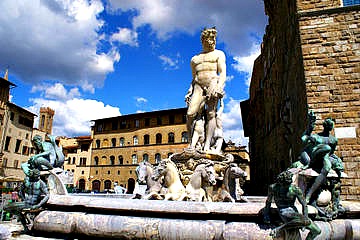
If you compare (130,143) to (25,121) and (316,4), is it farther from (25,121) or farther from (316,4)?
(316,4)

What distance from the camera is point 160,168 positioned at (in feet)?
18.6

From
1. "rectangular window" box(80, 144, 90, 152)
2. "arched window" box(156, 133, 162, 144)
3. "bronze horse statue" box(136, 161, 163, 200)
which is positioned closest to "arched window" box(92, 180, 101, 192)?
"rectangular window" box(80, 144, 90, 152)

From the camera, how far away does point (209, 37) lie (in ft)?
23.5

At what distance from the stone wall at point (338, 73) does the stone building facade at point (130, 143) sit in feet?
99.4

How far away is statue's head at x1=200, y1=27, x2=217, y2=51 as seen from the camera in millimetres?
7137

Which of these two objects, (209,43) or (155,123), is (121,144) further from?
(209,43)

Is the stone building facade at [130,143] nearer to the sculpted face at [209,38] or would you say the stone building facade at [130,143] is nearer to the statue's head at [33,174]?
the sculpted face at [209,38]

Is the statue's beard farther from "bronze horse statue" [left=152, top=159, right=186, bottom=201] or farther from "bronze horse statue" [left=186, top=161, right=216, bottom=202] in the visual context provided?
"bronze horse statue" [left=186, top=161, right=216, bottom=202]

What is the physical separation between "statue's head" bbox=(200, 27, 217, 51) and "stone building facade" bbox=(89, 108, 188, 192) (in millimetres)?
32433

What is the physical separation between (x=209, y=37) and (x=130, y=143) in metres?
38.2

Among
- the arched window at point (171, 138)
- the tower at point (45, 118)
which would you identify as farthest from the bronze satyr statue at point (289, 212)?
the tower at point (45, 118)

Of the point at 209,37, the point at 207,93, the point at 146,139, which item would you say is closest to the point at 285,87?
the point at 209,37

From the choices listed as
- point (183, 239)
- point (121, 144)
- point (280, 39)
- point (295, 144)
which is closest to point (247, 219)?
point (183, 239)

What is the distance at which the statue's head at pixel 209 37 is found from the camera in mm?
7137
